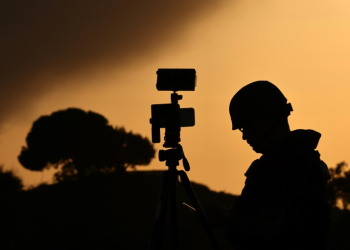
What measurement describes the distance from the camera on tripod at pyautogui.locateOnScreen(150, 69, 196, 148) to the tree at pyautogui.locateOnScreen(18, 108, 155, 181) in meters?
67.2

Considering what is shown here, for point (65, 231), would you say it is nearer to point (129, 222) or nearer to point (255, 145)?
point (129, 222)

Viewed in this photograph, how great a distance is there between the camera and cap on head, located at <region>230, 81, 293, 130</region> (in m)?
5.24

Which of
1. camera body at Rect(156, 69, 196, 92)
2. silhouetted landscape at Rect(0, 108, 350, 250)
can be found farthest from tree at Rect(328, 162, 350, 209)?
camera body at Rect(156, 69, 196, 92)

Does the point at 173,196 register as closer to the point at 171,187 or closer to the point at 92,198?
the point at 171,187

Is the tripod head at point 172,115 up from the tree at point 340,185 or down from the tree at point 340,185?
down

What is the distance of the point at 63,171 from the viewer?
7650cm

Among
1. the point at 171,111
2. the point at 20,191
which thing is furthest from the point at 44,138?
the point at 171,111

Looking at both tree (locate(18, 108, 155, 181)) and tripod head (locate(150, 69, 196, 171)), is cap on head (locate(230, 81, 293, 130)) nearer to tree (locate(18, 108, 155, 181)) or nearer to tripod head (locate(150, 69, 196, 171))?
tripod head (locate(150, 69, 196, 171))

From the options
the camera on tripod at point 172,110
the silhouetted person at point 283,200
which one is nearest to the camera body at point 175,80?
the camera on tripod at point 172,110

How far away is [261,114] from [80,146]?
72359 mm

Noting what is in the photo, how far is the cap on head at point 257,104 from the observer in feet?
17.2

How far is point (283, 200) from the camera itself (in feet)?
15.3

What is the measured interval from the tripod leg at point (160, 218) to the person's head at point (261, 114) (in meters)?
2.97

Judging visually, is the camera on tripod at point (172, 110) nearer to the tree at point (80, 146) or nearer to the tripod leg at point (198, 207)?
the tripod leg at point (198, 207)
